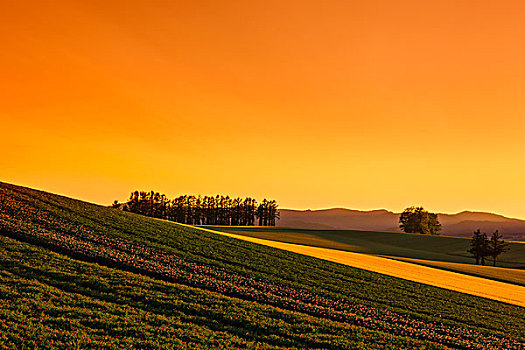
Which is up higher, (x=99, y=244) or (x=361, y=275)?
Answer: (x=99, y=244)

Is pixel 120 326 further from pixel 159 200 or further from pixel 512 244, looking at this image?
pixel 159 200

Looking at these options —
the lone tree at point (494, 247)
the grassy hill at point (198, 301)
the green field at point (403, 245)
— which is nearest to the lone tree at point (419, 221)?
the green field at point (403, 245)

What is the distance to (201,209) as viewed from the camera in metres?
181

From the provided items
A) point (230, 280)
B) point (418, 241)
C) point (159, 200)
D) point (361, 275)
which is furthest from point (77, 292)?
point (159, 200)

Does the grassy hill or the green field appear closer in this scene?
the grassy hill

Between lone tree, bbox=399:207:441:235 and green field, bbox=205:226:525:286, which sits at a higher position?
lone tree, bbox=399:207:441:235

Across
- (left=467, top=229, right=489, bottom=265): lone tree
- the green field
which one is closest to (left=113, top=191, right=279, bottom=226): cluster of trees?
the green field

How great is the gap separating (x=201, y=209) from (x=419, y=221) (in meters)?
102

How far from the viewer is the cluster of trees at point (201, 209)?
170125 mm

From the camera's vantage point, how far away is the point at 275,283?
27.1 m

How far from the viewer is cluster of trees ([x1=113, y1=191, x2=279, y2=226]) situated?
17012 cm

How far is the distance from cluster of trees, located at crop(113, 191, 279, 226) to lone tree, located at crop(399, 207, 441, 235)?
69.4 metres

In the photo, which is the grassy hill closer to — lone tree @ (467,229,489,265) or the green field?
the green field

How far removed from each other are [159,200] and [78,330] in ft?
548
